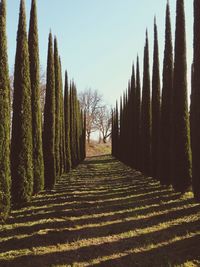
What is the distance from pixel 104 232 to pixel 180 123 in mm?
7933

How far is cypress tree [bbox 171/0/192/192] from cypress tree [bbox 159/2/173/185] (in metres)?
1.92

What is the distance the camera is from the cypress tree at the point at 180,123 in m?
16.6

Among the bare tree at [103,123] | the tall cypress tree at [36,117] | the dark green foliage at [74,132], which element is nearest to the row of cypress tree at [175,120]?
the tall cypress tree at [36,117]

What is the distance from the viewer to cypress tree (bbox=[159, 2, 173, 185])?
19.4 m

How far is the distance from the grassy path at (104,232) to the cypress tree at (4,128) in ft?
2.35

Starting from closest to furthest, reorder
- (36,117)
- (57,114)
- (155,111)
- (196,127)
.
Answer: (196,127) < (36,117) < (155,111) < (57,114)

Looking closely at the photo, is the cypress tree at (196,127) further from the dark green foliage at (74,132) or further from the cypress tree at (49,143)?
the dark green foliage at (74,132)

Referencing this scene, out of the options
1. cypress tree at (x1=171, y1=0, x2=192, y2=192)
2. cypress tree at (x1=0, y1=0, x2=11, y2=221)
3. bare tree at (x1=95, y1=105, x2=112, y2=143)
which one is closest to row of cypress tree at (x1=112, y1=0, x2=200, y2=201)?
cypress tree at (x1=171, y1=0, x2=192, y2=192)

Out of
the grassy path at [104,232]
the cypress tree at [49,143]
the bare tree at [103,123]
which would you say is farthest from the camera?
the bare tree at [103,123]

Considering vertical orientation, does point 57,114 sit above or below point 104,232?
above

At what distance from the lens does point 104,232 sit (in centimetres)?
1055

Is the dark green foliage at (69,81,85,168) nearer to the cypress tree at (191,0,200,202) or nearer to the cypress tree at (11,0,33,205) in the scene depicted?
the cypress tree at (11,0,33,205)

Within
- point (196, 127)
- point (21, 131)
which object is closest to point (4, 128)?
point (21, 131)

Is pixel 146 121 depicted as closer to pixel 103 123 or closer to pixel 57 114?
pixel 57 114
